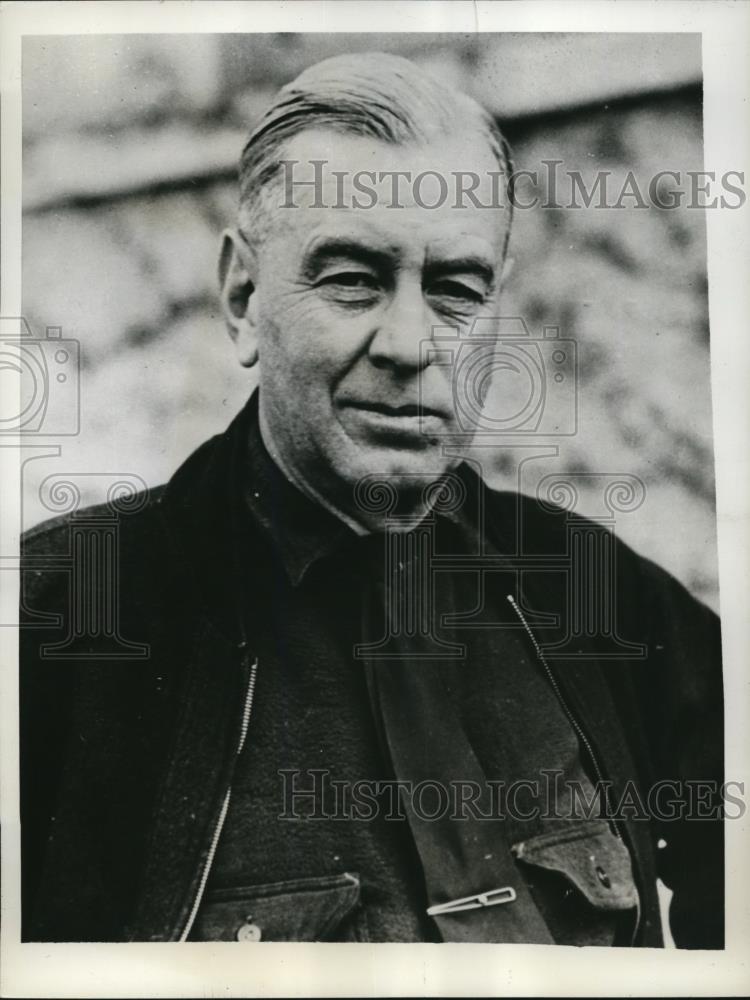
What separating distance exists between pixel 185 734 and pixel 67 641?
221 mm

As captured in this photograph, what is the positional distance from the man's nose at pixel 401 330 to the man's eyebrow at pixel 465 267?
1.5 inches

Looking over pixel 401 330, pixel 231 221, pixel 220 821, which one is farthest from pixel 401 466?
pixel 220 821

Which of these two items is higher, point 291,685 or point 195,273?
point 195,273

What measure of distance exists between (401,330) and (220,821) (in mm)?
712

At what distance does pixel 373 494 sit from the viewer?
1.36 m

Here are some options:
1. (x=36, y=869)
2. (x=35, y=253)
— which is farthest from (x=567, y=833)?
(x=35, y=253)

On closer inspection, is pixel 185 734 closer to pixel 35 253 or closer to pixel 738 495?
pixel 35 253

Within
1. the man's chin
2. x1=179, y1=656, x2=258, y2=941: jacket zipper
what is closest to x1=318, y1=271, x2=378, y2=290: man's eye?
the man's chin

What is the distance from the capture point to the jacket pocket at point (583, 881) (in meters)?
1.32

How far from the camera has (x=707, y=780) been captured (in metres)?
1.38
